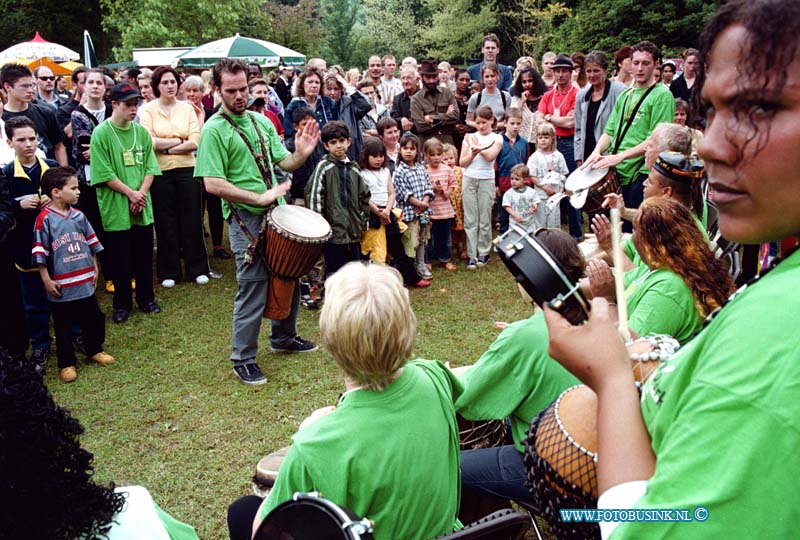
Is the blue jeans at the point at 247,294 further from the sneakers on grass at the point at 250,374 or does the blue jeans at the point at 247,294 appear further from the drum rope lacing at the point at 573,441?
the drum rope lacing at the point at 573,441

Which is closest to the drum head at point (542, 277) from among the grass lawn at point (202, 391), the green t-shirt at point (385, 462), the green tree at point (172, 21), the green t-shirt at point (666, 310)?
the green t-shirt at point (385, 462)

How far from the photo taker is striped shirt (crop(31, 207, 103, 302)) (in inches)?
202

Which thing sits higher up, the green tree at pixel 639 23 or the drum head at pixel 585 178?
the green tree at pixel 639 23

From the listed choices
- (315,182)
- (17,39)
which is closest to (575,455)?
(315,182)

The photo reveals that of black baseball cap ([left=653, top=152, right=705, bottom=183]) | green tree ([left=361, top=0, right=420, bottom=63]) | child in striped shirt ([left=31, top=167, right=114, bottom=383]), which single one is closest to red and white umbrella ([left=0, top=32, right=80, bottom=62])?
child in striped shirt ([left=31, top=167, right=114, bottom=383])

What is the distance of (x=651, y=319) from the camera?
298cm

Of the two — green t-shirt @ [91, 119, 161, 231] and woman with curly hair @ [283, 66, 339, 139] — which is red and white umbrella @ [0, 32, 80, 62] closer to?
woman with curly hair @ [283, 66, 339, 139]

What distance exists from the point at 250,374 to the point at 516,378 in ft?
10.0

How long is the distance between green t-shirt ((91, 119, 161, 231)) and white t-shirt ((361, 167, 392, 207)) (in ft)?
7.49

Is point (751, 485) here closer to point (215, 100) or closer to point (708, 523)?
point (708, 523)

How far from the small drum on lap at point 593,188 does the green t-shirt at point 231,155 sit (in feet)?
9.67

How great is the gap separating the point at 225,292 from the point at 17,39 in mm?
32309

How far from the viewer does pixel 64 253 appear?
518 centimetres

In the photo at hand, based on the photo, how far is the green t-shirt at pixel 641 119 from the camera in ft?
21.6
